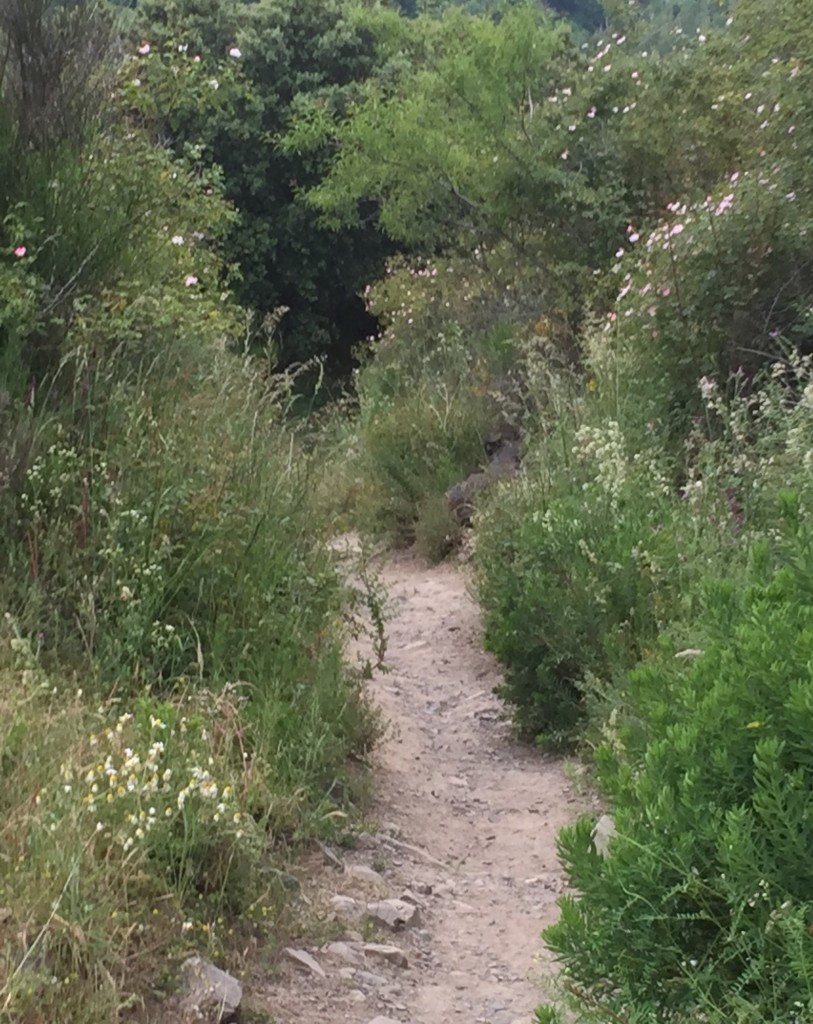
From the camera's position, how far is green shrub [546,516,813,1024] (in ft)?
6.70

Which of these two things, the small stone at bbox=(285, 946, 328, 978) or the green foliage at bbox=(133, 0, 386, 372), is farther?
the green foliage at bbox=(133, 0, 386, 372)

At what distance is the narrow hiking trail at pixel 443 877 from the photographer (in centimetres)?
308

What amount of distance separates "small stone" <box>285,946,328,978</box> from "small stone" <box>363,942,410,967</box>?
209 mm

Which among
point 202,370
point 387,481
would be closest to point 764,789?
point 202,370

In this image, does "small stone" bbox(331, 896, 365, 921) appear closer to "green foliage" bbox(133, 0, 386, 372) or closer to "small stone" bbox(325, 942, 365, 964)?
"small stone" bbox(325, 942, 365, 964)

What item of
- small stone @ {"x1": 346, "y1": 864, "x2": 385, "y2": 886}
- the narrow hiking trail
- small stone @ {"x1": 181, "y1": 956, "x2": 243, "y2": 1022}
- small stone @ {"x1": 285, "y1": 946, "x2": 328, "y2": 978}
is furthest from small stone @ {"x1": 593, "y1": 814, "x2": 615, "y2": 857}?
small stone @ {"x1": 181, "y1": 956, "x2": 243, "y2": 1022}

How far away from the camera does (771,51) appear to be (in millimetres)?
8109

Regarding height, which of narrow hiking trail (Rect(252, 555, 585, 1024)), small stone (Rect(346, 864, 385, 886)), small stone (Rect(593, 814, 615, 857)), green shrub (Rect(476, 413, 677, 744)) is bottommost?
narrow hiking trail (Rect(252, 555, 585, 1024))

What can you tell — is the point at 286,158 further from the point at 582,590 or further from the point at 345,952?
the point at 345,952

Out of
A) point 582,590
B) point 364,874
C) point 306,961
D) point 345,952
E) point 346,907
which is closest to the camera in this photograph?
point 306,961

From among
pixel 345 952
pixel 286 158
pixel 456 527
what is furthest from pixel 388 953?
pixel 286 158

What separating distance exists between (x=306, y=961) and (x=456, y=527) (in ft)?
20.3

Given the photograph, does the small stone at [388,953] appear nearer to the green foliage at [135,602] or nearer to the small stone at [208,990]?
the green foliage at [135,602]

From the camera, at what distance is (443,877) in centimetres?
395
